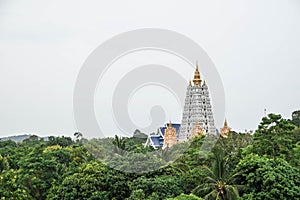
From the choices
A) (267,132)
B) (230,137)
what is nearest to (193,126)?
(230,137)

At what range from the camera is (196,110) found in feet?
199

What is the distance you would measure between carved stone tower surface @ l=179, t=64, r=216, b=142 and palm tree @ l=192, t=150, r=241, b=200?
116 feet

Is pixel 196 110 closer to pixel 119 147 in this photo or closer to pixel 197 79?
pixel 197 79

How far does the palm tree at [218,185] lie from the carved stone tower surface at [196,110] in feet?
116

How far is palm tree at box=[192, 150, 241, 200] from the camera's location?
22766mm

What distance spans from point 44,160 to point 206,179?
1312cm

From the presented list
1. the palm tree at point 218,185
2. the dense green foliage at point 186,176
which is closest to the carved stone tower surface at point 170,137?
the dense green foliage at point 186,176

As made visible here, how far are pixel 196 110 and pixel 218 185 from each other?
37174 mm

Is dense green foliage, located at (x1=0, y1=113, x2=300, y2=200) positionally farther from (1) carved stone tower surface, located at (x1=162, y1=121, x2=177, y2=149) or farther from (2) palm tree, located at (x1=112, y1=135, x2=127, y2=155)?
Result: (1) carved stone tower surface, located at (x1=162, y1=121, x2=177, y2=149)

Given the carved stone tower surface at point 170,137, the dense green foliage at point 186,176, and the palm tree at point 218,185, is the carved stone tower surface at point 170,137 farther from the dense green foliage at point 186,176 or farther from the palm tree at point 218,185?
the palm tree at point 218,185

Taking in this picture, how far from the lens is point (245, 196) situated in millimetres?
22016

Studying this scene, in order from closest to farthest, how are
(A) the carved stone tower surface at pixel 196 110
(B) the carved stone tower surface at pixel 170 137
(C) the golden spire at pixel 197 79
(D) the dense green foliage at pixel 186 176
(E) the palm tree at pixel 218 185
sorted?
(D) the dense green foliage at pixel 186 176, (E) the palm tree at pixel 218 185, (A) the carved stone tower surface at pixel 196 110, (B) the carved stone tower surface at pixel 170 137, (C) the golden spire at pixel 197 79

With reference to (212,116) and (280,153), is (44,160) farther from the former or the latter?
(212,116)

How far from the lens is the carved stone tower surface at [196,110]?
60.2 m
